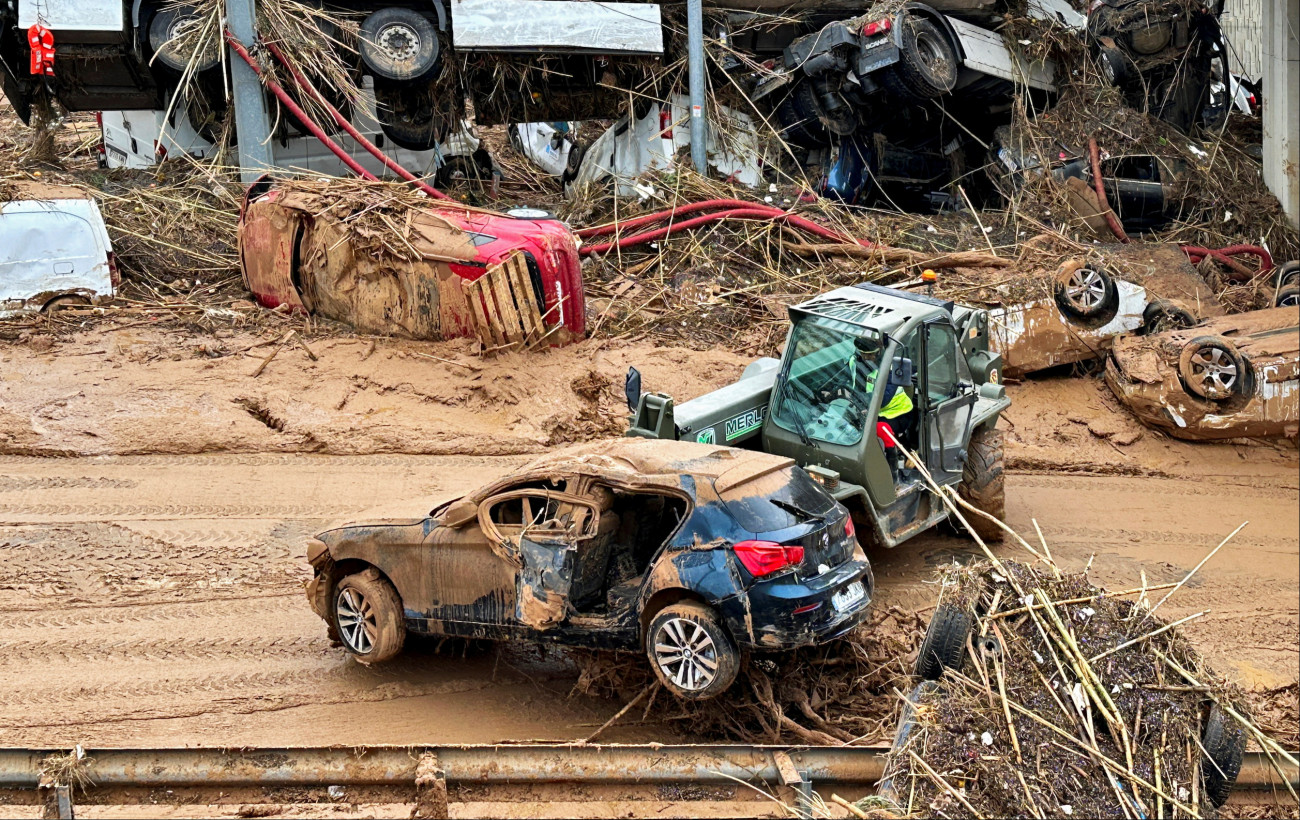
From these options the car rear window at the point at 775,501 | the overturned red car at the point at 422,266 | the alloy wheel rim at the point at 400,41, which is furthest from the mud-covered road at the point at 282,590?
the alloy wheel rim at the point at 400,41

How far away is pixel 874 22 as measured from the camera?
1667 centimetres

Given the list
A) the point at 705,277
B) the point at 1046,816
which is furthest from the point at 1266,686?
the point at 705,277

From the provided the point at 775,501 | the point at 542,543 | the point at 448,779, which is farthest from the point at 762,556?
the point at 448,779

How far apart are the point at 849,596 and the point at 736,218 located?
9200mm

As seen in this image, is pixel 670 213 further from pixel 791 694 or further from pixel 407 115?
pixel 791 694

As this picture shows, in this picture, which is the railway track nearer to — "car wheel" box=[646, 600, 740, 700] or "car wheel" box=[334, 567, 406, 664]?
"car wheel" box=[646, 600, 740, 700]

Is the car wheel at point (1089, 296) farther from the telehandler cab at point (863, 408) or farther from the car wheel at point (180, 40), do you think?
the car wheel at point (180, 40)

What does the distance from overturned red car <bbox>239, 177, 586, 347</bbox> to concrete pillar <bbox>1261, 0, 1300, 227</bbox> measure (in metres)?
9.38

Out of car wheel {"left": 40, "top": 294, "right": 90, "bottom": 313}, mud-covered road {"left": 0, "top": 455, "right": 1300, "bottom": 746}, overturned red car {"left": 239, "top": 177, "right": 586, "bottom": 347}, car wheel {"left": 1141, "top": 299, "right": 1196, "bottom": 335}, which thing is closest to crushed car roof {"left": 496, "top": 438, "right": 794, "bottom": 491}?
mud-covered road {"left": 0, "top": 455, "right": 1300, "bottom": 746}

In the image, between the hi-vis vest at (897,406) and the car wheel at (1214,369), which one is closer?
the hi-vis vest at (897,406)

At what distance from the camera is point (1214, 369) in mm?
12711

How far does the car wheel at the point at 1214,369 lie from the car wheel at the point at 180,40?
11530mm

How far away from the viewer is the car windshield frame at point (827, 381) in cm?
946

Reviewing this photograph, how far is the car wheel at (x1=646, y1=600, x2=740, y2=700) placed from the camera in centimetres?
721
